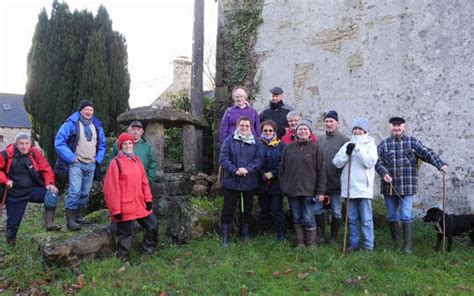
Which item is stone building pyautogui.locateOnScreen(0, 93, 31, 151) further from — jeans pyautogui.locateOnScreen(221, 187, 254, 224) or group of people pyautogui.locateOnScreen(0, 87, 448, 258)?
jeans pyautogui.locateOnScreen(221, 187, 254, 224)

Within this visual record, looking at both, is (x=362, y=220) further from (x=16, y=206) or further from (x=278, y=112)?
(x=16, y=206)

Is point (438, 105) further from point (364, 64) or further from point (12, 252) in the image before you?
point (12, 252)

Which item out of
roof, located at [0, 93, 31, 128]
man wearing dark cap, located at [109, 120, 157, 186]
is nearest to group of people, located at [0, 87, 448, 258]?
man wearing dark cap, located at [109, 120, 157, 186]

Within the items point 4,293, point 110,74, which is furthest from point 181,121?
point 110,74

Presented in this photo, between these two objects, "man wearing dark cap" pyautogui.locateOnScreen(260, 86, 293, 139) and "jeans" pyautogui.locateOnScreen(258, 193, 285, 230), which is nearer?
"jeans" pyautogui.locateOnScreen(258, 193, 285, 230)

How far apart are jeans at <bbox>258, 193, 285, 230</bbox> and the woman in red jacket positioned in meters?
1.49

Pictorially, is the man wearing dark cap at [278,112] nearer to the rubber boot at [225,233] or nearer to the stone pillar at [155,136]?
the rubber boot at [225,233]

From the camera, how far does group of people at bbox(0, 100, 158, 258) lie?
212 inches

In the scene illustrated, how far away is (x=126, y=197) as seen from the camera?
536cm

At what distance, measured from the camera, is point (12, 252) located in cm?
570

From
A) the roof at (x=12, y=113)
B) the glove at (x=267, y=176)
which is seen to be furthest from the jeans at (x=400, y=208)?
the roof at (x=12, y=113)

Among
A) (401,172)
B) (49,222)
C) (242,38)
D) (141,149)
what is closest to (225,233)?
(141,149)

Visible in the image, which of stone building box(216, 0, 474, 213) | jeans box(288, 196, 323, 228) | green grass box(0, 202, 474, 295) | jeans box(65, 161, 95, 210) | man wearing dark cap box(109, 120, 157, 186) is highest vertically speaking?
stone building box(216, 0, 474, 213)

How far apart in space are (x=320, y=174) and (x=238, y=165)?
3.40 ft
